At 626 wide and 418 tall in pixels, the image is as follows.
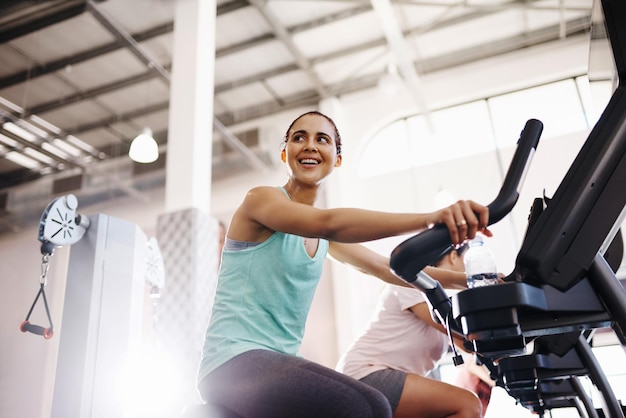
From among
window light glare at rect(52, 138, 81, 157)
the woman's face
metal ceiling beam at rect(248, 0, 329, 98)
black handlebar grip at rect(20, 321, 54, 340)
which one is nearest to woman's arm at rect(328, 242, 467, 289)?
the woman's face

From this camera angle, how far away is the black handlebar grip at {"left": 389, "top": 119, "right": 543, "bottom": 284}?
943mm

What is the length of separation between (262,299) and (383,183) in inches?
236

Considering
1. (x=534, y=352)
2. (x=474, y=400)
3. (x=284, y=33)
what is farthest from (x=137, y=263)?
(x=284, y=33)

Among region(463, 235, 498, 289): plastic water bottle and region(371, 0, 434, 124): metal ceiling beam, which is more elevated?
region(371, 0, 434, 124): metal ceiling beam

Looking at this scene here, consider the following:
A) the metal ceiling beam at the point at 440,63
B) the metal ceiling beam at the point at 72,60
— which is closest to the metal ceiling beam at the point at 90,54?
the metal ceiling beam at the point at 72,60

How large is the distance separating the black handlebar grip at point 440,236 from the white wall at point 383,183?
528 cm

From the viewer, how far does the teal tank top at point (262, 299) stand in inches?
50.6

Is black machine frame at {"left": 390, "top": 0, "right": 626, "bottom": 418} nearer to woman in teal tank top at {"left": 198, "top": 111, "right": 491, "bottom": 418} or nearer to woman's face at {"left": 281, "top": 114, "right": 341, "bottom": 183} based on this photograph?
woman in teal tank top at {"left": 198, "top": 111, "right": 491, "bottom": 418}

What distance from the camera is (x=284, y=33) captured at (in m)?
6.59

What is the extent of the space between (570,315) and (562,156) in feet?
20.1

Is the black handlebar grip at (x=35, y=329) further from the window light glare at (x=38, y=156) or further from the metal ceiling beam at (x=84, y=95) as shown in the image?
the window light glare at (x=38, y=156)

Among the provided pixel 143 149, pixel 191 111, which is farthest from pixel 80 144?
pixel 191 111

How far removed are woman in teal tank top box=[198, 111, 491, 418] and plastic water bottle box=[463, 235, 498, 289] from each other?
0.16 m

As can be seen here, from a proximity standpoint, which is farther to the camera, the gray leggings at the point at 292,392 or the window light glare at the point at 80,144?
the window light glare at the point at 80,144
